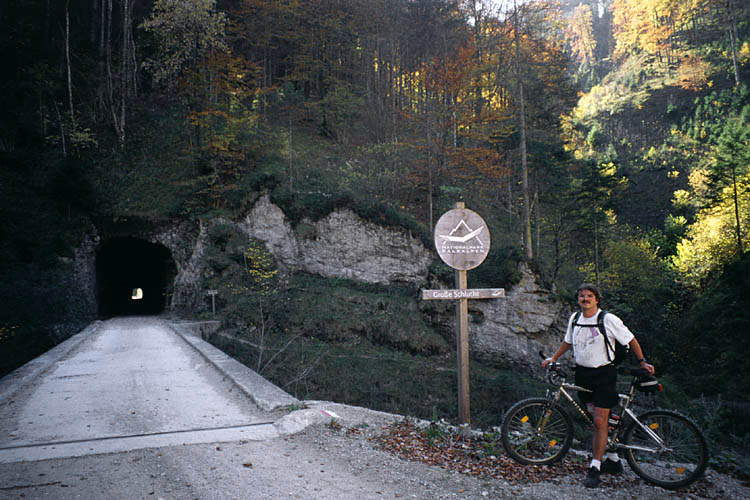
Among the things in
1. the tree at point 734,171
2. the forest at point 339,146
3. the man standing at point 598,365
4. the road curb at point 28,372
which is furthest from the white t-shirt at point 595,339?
the tree at point 734,171

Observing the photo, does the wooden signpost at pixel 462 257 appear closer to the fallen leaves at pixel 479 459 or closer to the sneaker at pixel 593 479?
the fallen leaves at pixel 479 459

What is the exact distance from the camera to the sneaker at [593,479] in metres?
3.92

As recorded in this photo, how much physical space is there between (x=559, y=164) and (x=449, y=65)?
902 centimetres

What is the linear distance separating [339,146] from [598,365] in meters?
28.0

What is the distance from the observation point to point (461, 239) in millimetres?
5684

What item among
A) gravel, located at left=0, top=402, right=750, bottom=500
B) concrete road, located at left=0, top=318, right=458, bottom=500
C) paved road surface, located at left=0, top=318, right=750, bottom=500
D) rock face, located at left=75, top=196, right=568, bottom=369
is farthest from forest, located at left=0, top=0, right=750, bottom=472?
gravel, located at left=0, top=402, right=750, bottom=500

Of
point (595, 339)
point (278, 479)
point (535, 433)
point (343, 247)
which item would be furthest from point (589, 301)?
point (343, 247)

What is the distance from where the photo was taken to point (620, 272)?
3108 centimetres

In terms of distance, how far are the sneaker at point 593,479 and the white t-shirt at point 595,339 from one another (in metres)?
0.96

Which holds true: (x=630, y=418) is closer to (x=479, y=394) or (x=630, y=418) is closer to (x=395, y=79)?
(x=479, y=394)

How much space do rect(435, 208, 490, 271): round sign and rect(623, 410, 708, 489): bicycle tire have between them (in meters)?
2.51

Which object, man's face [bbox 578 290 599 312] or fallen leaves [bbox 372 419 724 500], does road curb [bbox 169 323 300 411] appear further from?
man's face [bbox 578 290 599 312]

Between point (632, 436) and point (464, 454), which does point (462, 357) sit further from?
point (632, 436)

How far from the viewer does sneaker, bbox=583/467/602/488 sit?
3.92 metres
